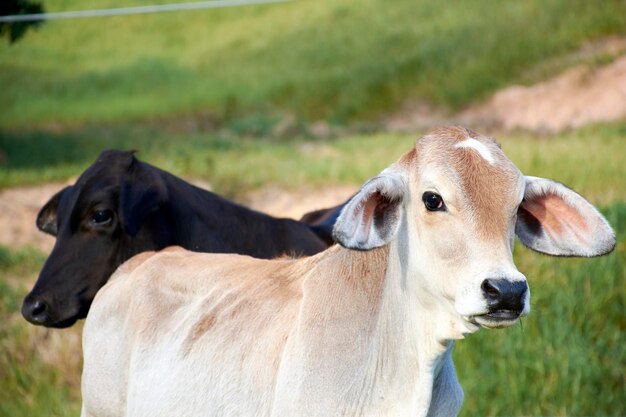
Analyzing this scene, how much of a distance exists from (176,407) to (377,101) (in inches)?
820

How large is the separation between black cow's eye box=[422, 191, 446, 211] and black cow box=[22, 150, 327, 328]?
2.23m

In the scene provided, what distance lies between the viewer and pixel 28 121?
2522cm

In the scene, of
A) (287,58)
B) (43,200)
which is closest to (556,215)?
(43,200)

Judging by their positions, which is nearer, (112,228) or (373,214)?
(373,214)

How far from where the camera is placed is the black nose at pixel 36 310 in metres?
5.74

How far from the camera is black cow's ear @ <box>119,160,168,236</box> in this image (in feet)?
19.0

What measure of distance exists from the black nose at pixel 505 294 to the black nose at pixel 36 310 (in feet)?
9.87

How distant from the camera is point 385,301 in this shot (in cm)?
408

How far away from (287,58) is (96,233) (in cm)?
2402

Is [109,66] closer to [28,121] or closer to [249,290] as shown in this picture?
[28,121]

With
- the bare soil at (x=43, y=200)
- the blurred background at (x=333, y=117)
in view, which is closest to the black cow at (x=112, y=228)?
the blurred background at (x=333, y=117)

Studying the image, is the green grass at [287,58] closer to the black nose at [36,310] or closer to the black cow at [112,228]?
the black cow at [112,228]

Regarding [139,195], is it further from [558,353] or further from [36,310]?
[558,353]

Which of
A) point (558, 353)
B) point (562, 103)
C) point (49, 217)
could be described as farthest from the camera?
point (562, 103)
